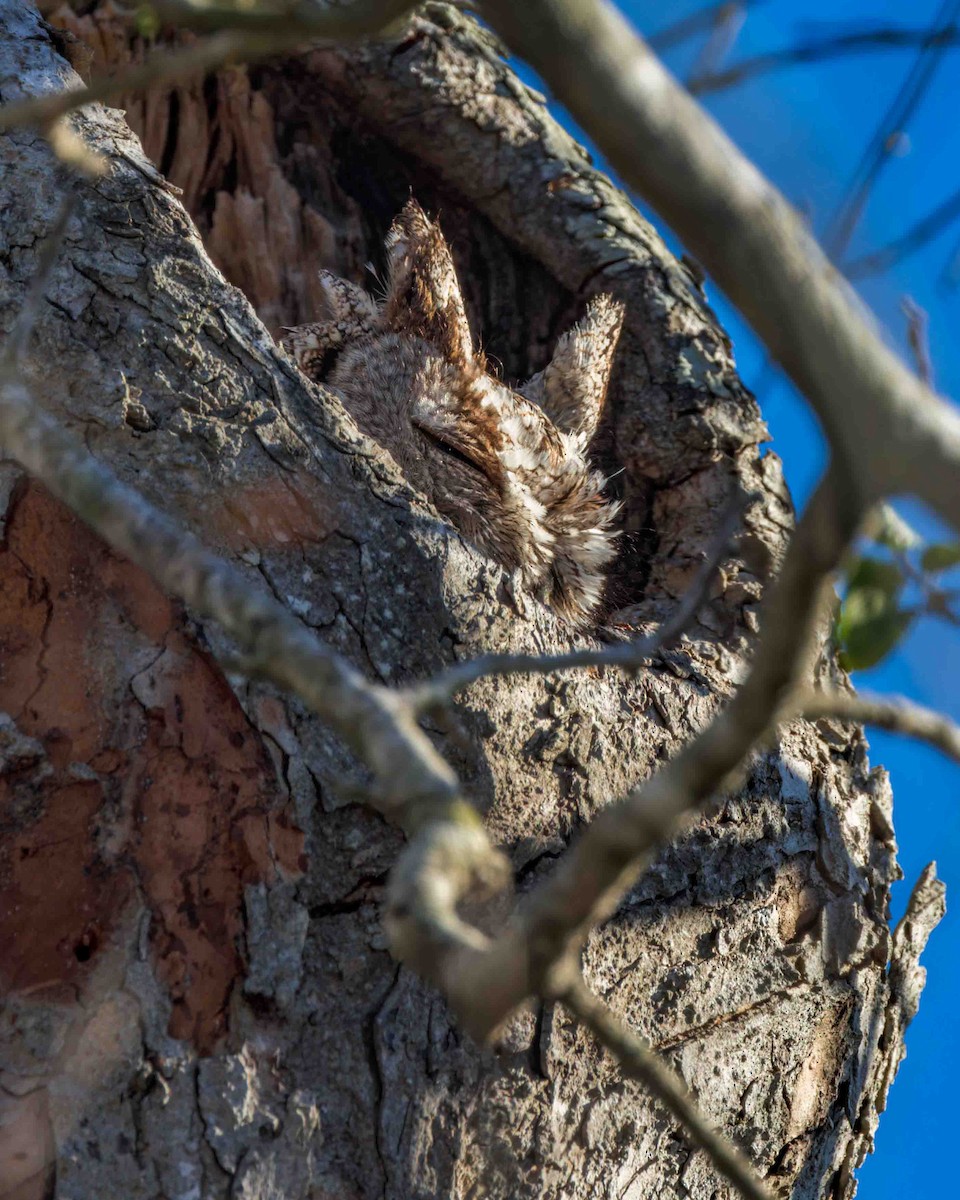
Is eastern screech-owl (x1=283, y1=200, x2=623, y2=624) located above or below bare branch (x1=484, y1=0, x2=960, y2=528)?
above

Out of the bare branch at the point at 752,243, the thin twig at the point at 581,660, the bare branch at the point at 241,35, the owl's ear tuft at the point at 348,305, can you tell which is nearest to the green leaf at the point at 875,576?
the thin twig at the point at 581,660

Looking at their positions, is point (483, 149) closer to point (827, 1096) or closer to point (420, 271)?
point (420, 271)

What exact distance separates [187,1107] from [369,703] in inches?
35.7

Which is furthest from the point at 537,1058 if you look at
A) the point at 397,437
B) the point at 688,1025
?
the point at 397,437

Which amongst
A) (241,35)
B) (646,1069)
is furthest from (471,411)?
(646,1069)

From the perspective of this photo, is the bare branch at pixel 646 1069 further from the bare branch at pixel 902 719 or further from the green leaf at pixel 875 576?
the green leaf at pixel 875 576

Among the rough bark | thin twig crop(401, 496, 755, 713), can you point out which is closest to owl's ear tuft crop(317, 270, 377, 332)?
the rough bark

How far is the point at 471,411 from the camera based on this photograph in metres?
2.80

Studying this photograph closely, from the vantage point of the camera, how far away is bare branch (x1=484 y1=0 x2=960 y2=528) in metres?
0.70

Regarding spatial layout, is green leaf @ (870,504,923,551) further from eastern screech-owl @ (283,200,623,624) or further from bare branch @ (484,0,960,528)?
eastern screech-owl @ (283,200,623,624)

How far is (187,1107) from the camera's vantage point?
1.47 metres

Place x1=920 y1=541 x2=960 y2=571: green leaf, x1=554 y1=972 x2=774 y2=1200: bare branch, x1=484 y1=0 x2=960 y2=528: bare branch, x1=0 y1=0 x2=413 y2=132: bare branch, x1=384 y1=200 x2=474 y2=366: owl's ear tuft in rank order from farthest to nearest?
x1=384 y1=200 x2=474 y2=366: owl's ear tuft, x1=920 y1=541 x2=960 y2=571: green leaf, x1=0 y1=0 x2=413 y2=132: bare branch, x1=554 y1=972 x2=774 y2=1200: bare branch, x1=484 y1=0 x2=960 y2=528: bare branch

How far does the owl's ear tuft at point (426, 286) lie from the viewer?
292 centimetres

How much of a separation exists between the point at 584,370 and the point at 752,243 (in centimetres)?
236
